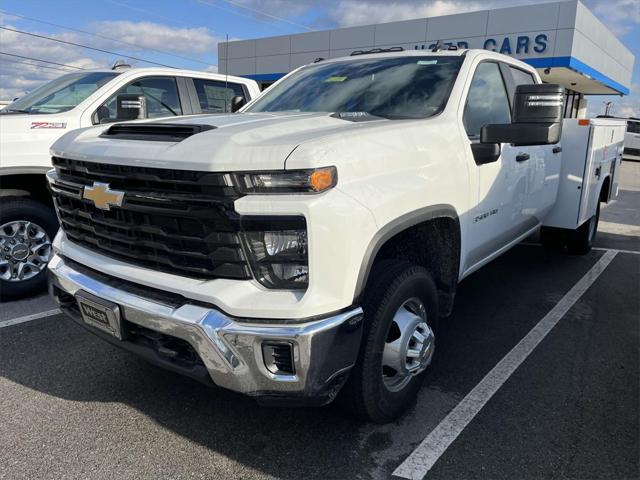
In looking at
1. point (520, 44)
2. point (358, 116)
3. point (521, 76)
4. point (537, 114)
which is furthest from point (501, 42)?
point (358, 116)

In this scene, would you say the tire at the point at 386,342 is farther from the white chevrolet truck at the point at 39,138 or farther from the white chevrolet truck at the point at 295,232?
the white chevrolet truck at the point at 39,138

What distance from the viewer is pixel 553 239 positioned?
6590 mm

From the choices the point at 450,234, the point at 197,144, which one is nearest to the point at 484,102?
the point at 450,234

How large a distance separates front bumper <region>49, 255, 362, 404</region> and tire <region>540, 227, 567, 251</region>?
4.70m

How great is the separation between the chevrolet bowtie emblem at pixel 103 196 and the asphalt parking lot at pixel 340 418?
1.20 metres

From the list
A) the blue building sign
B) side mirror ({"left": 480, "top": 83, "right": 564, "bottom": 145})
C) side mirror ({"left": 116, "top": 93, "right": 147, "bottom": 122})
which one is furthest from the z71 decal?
the blue building sign

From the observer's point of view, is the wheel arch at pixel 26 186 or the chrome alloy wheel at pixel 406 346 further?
the wheel arch at pixel 26 186

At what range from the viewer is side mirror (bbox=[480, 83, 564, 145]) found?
2.98m

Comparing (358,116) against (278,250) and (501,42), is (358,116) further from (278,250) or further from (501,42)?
(501,42)

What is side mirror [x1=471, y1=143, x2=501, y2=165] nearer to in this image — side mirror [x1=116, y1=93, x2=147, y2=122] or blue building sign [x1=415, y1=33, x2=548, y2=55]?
side mirror [x1=116, y1=93, x2=147, y2=122]

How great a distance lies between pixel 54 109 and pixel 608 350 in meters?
5.17

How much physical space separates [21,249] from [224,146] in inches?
133

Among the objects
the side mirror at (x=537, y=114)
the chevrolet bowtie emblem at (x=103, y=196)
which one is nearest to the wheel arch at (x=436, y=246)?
the side mirror at (x=537, y=114)

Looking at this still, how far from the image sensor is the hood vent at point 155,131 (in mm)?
2479
